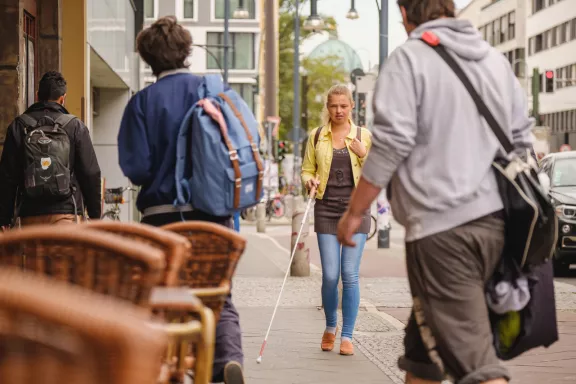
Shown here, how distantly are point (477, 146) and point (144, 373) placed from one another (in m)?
2.58

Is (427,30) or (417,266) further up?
(427,30)

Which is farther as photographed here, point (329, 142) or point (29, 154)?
point (329, 142)

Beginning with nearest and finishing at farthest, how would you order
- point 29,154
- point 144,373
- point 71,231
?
1. point 144,373
2. point 71,231
3. point 29,154

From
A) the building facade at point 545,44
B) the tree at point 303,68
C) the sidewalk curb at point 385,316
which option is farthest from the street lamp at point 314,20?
the tree at point 303,68

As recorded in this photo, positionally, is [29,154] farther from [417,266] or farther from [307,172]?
[417,266]

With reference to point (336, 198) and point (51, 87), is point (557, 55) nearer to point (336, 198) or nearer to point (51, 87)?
point (336, 198)

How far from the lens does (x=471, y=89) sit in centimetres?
417

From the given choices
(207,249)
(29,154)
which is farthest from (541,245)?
(29,154)

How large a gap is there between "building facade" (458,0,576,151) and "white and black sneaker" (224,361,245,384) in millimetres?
68674

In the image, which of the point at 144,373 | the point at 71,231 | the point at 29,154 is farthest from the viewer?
the point at 29,154

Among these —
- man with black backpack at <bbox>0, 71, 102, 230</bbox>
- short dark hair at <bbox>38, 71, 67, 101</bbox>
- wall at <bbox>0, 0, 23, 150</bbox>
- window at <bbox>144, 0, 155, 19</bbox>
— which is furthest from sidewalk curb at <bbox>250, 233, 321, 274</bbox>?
window at <bbox>144, 0, 155, 19</bbox>

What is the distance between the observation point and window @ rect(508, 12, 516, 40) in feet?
299

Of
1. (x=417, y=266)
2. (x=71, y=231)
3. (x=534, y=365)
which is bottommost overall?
(x=534, y=365)

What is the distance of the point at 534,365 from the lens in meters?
7.59
